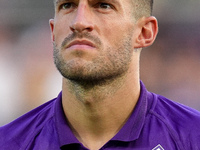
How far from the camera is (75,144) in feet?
8.00

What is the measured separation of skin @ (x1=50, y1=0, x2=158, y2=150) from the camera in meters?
2.36

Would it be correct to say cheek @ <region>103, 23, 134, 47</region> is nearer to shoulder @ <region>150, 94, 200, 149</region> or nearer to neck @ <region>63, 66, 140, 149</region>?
neck @ <region>63, 66, 140, 149</region>

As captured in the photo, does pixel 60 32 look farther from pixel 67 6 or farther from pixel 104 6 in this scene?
pixel 104 6

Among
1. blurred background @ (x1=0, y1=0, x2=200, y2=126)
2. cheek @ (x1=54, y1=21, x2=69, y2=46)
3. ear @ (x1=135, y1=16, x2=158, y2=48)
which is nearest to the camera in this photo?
cheek @ (x1=54, y1=21, x2=69, y2=46)

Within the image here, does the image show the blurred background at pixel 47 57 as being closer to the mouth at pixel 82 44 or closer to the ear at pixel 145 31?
the ear at pixel 145 31

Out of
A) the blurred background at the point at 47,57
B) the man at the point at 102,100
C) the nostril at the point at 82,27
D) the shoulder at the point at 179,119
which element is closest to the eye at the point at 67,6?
the man at the point at 102,100

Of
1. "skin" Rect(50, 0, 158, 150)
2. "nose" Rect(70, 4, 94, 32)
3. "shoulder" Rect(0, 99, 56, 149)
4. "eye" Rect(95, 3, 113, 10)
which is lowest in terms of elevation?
"shoulder" Rect(0, 99, 56, 149)

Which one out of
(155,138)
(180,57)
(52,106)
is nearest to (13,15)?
(180,57)

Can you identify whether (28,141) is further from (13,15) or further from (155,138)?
(13,15)

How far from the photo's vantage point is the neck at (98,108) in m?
2.47

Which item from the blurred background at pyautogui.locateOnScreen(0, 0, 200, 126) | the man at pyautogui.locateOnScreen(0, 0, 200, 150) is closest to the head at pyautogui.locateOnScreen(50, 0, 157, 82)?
the man at pyautogui.locateOnScreen(0, 0, 200, 150)

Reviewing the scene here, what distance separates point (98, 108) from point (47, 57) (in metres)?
4.56

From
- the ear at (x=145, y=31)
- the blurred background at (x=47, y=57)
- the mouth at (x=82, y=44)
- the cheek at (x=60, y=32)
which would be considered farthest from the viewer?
the blurred background at (x=47, y=57)

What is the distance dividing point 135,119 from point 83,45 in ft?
1.66
